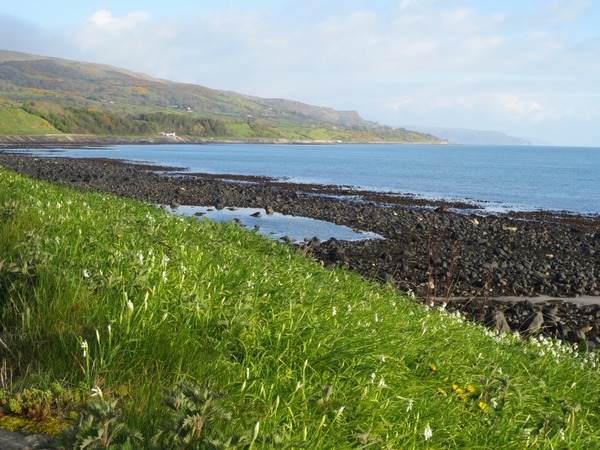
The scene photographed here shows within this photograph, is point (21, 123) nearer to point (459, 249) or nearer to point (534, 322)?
point (459, 249)

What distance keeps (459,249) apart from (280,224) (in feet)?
31.8

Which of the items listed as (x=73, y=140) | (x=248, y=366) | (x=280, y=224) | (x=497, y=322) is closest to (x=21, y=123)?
(x=73, y=140)

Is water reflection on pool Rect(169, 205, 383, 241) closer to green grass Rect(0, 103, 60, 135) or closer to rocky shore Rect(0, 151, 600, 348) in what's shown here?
rocky shore Rect(0, 151, 600, 348)

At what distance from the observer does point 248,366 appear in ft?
15.2

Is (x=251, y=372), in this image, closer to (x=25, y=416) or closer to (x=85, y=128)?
(x=25, y=416)

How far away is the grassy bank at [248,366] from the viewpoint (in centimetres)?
371

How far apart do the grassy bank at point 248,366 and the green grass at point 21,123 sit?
14139 centimetres

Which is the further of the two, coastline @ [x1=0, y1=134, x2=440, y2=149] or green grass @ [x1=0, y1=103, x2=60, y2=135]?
green grass @ [x1=0, y1=103, x2=60, y2=135]

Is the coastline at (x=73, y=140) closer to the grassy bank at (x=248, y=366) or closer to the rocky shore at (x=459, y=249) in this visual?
the rocky shore at (x=459, y=249)

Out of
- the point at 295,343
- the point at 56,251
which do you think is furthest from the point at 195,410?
the point at 56,251

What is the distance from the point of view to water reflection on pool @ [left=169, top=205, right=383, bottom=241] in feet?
90.1

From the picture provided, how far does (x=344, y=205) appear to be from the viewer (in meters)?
38.6

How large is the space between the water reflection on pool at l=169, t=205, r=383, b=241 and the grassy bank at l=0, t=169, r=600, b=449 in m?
18.4

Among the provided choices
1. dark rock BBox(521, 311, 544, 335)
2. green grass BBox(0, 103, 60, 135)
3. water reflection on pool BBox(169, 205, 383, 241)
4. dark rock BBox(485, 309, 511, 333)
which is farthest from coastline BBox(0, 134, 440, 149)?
dark rock BBox(521, 311, 544, 335)
